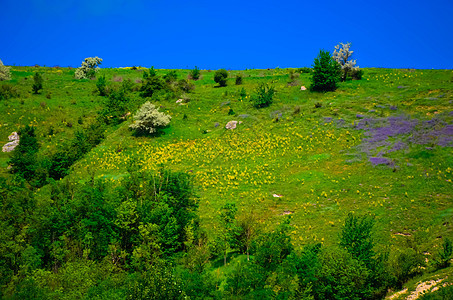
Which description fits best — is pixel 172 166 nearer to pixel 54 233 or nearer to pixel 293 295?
pixel 54 233

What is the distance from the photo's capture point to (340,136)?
6381cm

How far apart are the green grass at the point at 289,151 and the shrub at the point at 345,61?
4333 mm

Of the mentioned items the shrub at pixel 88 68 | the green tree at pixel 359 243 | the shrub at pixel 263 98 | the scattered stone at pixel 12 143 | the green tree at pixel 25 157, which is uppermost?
the shrub at pixel 88 68

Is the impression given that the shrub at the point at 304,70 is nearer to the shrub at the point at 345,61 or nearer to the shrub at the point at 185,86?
the shrub at the point at 345,61

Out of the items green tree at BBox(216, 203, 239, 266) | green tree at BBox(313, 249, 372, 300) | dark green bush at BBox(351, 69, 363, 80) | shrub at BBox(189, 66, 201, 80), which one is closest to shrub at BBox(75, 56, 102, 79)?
shrub at BBox(189, 66, 201, 80)

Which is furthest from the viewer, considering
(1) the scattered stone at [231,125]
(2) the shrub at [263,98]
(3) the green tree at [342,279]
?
(2) the shrub at [263,98]

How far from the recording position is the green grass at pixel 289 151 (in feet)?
147

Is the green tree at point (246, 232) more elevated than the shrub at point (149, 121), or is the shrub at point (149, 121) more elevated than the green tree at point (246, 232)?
the shrub at point (149, 121)

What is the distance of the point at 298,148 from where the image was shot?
62.4 meters

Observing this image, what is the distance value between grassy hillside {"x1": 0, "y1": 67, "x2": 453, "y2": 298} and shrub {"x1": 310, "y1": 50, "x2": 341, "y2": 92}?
10.2 feet

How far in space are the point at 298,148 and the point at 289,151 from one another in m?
1.76

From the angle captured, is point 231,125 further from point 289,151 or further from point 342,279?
point 342,279

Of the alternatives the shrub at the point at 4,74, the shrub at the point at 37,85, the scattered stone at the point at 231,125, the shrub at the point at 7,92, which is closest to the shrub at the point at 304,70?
the scattered stone at the point at 231,125

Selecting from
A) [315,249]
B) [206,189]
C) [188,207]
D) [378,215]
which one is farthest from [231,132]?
[315,249]
